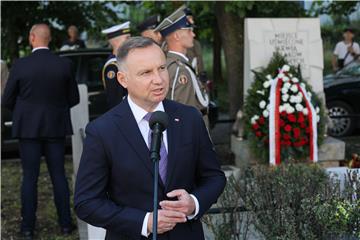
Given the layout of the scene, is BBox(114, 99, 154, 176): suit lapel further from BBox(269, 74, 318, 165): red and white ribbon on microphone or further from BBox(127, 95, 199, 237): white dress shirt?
BBox(269, 74, 318, 165): red and white ribbon on microphone

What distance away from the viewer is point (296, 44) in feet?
23.4

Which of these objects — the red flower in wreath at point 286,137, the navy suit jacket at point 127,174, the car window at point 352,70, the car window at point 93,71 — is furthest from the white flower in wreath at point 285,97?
the navy suit jacket at point 127,174

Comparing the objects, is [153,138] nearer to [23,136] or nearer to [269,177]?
[269,177]

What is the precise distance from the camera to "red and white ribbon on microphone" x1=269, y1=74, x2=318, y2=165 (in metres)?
6.63

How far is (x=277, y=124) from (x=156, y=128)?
454cm

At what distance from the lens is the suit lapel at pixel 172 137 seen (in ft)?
8.12

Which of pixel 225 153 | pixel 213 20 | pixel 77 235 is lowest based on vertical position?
pixel 77 235

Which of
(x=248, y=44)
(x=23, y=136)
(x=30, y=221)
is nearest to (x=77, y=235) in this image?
(x=30, y=221)

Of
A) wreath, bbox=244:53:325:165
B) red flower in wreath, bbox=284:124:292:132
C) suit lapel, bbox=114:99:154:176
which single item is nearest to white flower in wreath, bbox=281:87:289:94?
wreath, bbox=244:53:325:165

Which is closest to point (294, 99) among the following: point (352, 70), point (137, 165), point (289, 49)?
point (289, 49)

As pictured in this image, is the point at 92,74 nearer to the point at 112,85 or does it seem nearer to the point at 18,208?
the point at 18,208

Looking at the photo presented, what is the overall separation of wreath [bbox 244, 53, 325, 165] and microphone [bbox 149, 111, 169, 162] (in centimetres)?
440

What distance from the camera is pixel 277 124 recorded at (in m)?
6.68

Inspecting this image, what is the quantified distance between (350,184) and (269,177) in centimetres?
71
